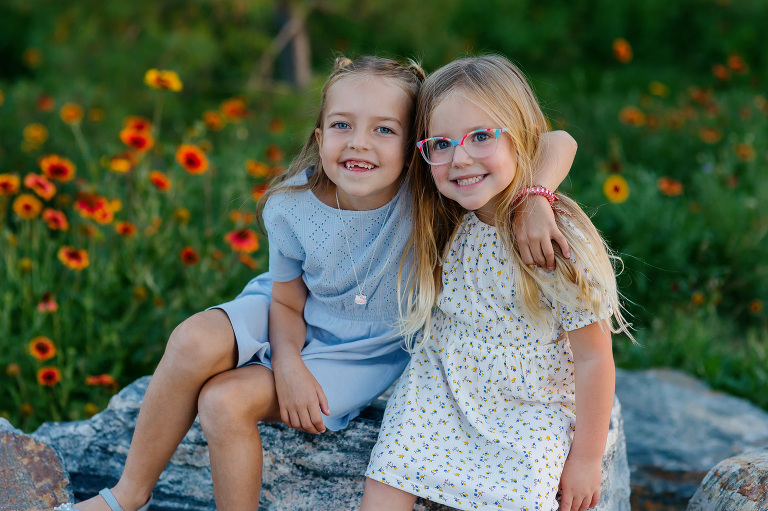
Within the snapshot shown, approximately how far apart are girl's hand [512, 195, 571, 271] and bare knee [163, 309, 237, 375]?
0.67m

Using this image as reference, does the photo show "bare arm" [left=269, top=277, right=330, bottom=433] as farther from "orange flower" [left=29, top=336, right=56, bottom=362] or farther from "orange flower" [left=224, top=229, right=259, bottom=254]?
"orange flower" [left=29, top=336, right=56, bottom=362]

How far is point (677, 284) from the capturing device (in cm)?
301

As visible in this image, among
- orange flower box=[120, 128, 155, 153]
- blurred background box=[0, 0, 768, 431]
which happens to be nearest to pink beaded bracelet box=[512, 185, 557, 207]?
blurred background box=[0, 0, 768, 431]

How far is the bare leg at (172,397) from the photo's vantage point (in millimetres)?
1692

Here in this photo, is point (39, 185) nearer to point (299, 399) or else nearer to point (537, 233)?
point (299, 399)

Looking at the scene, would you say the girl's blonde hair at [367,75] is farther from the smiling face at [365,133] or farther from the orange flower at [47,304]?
the orange flower at [47,304]

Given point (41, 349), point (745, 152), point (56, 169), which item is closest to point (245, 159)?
point (56, 169)

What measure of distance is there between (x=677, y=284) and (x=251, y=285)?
1.76 metres

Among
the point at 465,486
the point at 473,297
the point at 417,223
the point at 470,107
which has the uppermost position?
the point at 470,107

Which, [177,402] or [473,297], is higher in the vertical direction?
[473,297]

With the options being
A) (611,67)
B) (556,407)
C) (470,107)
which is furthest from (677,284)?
(611,67)

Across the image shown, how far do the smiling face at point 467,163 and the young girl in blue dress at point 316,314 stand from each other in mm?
108

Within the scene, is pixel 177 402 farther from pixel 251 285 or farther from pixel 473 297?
pixel 473 297

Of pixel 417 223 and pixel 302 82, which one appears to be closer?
pixel 417 223
